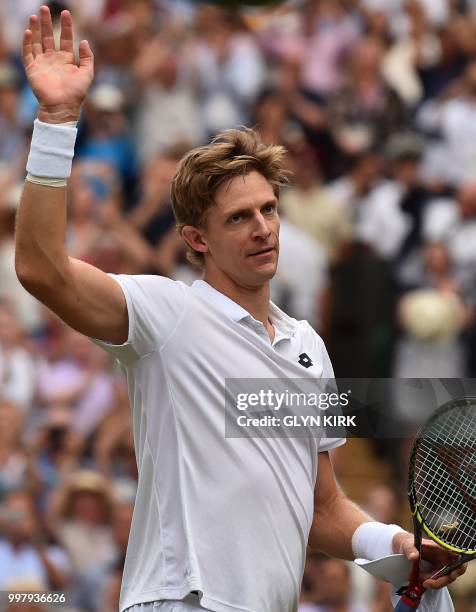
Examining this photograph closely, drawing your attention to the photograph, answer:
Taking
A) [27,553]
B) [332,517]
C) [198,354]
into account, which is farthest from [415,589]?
[27,553]

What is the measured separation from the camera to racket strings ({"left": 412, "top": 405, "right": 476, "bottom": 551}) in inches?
179

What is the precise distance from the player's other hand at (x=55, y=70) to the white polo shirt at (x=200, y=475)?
0.53 meters

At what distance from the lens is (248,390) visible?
4.40 metres

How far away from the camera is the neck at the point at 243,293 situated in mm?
4562

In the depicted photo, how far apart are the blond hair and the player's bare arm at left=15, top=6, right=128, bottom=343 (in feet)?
1.56

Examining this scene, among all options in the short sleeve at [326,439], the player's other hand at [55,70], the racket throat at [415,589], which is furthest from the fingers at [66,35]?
the racket throat at [415,589]

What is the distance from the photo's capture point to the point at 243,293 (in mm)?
4570

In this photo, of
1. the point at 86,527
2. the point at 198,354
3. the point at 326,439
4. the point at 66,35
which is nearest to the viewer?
the point at 66,35

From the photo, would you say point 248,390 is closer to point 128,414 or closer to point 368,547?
point 368,547

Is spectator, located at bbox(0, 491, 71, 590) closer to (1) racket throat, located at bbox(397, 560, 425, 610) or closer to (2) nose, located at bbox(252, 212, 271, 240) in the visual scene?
(1) racket throat, located at bbox(397, 560, 425, 610)

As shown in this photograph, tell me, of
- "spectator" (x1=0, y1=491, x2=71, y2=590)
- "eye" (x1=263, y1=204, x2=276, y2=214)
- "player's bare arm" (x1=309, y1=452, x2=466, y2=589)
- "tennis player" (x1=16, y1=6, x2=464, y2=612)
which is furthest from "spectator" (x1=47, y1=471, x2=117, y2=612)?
"eye" (x1=263, y1=204, x2=276, y2=214)

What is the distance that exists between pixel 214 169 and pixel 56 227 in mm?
676

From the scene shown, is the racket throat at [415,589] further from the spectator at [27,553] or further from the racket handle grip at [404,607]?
the spectator at [27,553]

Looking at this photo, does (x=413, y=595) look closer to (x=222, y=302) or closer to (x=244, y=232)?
(x=222, y=302)
